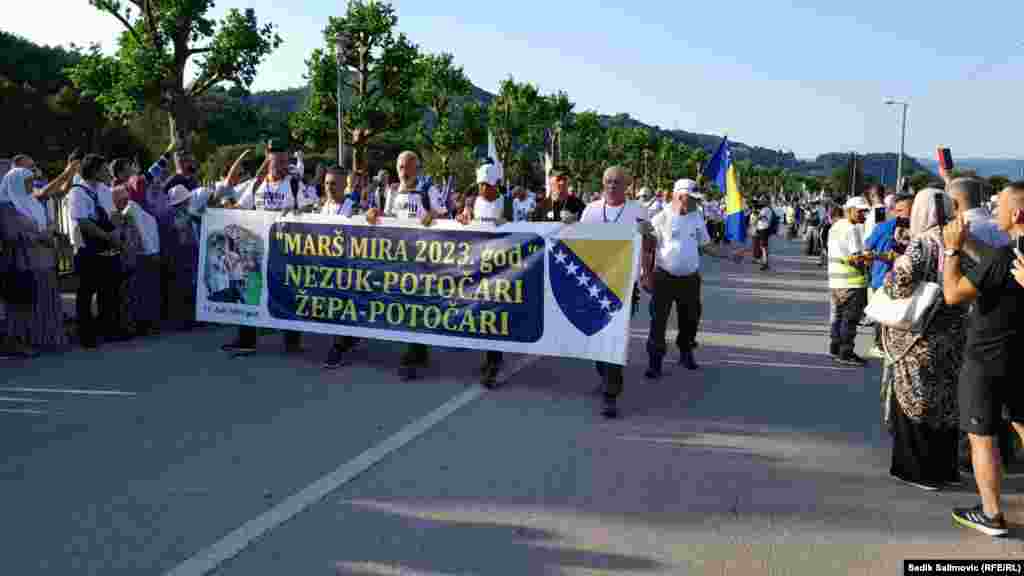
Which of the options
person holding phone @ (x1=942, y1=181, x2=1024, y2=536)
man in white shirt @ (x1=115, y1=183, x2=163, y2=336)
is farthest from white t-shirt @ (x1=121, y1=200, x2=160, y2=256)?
person holding phone @ (x1=942, y1=181, x2=1024, y2=536)

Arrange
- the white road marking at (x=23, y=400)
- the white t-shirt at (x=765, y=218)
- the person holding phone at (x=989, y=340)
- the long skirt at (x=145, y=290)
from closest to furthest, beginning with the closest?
the person holding phone at (x=989, y=340) → the white road marking at (x=23, y=400) → the long skirt at (x=145, y=290) → the white t-shirt at (x=765, y=218)

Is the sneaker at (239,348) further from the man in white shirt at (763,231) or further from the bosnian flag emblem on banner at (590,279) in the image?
the man in white shirt at (763,231)

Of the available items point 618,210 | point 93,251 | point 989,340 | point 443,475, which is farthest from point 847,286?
point 93,251

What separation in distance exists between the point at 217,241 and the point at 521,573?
646 centimetres

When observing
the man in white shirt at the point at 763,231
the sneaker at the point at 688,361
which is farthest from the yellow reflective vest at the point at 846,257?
the man in white shirt at the point at 763,231

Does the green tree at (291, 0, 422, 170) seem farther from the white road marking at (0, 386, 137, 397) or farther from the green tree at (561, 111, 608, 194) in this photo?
the green tree at (561, 111, 608, 194)

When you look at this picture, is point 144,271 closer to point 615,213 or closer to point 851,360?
point 615,213

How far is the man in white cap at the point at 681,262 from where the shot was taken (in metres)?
8.66

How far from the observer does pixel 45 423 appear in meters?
6.29

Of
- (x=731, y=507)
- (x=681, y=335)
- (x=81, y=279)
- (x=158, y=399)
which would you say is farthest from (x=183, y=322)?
(x=731, y=507)

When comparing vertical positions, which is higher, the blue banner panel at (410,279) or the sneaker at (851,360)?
the blue banner panel at (410,279)

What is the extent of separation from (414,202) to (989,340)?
17.9 feet

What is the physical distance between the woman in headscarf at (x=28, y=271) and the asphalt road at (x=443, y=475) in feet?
2.12

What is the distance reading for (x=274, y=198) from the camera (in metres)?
9.12
